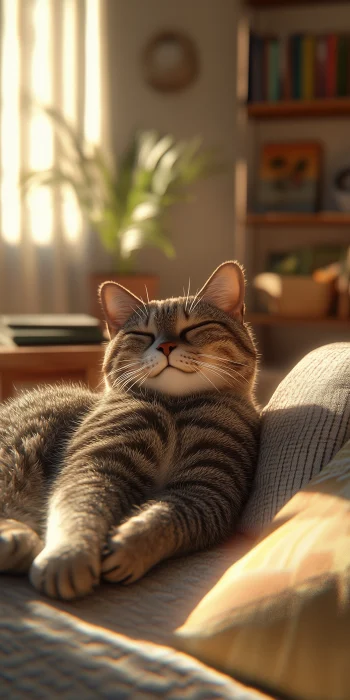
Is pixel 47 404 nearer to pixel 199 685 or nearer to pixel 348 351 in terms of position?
pixel 348 351

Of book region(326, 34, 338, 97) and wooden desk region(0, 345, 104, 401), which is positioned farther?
book region(326, 34, 338, 97)

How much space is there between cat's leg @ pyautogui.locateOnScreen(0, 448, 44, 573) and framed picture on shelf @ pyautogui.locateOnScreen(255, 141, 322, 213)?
8.93 feet

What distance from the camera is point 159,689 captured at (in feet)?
1.60

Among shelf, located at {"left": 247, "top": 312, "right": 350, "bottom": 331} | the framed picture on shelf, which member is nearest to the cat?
shelf, located at {"left": 247, "top": 312, "right": 350, "bottom": 331}

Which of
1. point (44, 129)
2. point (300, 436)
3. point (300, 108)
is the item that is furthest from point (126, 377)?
point (44, 129)

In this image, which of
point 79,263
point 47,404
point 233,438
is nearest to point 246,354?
point 233,438

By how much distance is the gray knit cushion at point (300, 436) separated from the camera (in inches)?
33.8

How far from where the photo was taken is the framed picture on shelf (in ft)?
11.4

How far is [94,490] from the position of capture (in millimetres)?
820

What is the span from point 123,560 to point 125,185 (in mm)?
2971

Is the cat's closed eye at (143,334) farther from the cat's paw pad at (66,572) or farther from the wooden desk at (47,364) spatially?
the wooden desk at (47,364)

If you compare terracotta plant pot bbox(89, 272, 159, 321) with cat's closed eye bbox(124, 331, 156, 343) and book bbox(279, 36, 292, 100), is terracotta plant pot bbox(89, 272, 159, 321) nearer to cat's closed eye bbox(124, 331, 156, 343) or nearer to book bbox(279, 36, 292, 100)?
book bbox(279, 36, 292, 100)

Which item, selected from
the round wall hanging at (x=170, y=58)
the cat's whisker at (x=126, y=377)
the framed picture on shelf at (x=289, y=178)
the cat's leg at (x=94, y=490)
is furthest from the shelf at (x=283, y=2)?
the cat's leg at (x=94, y=490)

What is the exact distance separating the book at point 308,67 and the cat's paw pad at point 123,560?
300 centimetres
